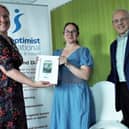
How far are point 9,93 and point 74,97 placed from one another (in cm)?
82

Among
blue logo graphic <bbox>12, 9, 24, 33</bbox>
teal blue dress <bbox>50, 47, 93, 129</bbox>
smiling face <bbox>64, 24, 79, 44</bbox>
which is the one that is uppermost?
blue logo graphic <bbox>12, 9, 24, 33</bbox>

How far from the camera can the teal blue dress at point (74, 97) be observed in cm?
263

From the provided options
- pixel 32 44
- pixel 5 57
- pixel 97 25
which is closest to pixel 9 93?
pixel 5 57

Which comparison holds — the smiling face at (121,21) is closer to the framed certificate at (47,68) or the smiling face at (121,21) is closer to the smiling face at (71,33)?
the smiling face at (71,33)

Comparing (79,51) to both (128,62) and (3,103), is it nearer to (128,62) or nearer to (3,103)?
(128,62)

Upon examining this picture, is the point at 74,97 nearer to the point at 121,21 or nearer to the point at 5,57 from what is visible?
the point at 121,21

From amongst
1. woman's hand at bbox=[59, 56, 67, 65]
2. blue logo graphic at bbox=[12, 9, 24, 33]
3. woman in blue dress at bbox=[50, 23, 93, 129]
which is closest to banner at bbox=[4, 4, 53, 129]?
blue logo graphic at bbox=[12, 9, 24, 33]

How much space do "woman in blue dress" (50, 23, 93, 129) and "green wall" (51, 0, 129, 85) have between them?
500 mm

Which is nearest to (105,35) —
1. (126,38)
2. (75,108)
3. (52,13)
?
(126,38)

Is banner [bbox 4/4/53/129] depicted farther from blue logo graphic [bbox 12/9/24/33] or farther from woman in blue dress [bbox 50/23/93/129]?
woman in blue dress [bbox 50/23/93/129]

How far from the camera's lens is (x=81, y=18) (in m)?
3.53

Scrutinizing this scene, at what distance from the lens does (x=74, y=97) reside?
2.65m

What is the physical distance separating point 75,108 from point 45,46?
103 centimetres

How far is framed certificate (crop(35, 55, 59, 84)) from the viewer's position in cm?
248
